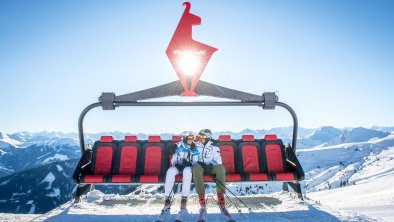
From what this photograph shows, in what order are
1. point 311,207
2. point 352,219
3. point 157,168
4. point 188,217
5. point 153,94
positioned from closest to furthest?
point 352,219, point 188,217, point 311,207, point 153,94, point 157,168

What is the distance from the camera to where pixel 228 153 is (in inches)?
318

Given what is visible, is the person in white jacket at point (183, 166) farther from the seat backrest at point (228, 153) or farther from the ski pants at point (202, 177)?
the seat backrest at point (228, 153)

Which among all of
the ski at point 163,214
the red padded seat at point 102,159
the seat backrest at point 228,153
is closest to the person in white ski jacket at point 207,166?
the ski at point 163,214

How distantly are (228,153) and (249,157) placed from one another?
22.2 inches

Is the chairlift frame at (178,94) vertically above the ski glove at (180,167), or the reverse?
the chairlift frame at (178,94)

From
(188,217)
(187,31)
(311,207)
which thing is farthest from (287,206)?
(187,31)

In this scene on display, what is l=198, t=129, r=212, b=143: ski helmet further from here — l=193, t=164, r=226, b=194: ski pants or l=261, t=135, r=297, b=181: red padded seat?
l=261, t=135, r=297, b=181: red padded seat

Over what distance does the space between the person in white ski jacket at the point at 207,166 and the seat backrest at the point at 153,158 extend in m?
1.59

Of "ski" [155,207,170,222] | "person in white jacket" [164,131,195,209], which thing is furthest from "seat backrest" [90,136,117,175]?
"ski" [155,207,170,222]

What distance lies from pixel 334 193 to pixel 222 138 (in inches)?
7278

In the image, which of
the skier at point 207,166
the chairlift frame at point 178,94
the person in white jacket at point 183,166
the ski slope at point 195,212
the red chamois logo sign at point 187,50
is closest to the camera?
the ski slope at point 195,212

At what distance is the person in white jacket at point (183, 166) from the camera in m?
5.79

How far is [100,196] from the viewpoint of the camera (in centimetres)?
746

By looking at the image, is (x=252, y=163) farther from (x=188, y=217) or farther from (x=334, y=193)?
(x=334, y=193)
